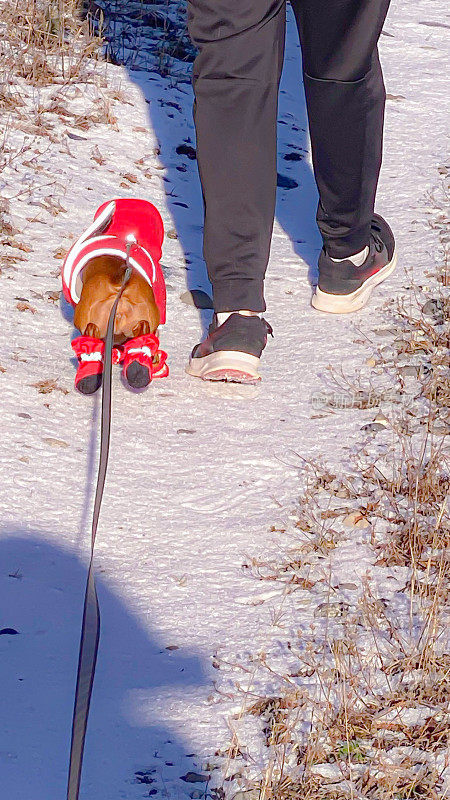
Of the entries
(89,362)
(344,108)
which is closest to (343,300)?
(344,108)

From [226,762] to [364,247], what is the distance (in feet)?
6.81

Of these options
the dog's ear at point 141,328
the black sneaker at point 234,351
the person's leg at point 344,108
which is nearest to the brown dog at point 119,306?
the dog's ear at point 141,328

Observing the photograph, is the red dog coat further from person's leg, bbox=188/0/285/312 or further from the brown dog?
person's leg, bbox=188/0/285/312

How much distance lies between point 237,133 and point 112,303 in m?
0.59

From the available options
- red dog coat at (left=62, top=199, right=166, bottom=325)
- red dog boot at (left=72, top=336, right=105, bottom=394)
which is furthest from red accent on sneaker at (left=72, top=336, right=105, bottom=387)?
red dog coat at (left=62, top=199, right=166, bottom=325)

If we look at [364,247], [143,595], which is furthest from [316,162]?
[143,595]

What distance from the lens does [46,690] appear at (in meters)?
1.82

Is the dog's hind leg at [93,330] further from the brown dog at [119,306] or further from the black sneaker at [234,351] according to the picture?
the black sneaker at [234,351]

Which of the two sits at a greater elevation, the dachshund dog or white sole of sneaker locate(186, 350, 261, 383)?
the dachshund dog

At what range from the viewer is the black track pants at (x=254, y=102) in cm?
273

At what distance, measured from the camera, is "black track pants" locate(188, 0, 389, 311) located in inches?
→ 108

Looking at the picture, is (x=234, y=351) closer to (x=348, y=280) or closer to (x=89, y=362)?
(x=89, y=362)

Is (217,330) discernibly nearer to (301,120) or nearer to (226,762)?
(226,762)

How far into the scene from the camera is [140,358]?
273 cm
